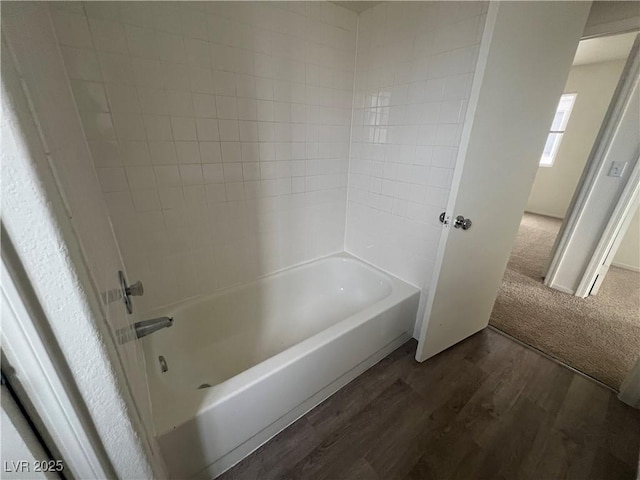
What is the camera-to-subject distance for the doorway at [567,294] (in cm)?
173

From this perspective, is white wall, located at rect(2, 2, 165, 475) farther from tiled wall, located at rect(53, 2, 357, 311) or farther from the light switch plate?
the light switch plate

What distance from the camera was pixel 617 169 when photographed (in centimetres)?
192

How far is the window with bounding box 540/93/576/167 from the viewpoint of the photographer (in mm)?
4160

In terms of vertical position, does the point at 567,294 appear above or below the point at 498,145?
below

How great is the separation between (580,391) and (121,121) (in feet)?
8.85

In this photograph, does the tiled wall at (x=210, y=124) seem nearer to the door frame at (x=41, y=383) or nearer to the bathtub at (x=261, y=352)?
the bathtub at (x=261, y=352)

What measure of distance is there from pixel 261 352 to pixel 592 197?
2786 millimetres

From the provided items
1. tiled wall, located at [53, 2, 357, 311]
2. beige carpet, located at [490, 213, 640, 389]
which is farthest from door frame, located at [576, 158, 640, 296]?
tiled wall, located at [53, 2, 357, 311]

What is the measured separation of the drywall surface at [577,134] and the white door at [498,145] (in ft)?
12.4

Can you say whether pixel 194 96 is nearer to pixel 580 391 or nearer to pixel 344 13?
pixel 344 13

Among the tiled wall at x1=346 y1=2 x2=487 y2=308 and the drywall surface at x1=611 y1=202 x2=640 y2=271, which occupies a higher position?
the tiled wall at x1=346 y1=2 x2=487 y2=308

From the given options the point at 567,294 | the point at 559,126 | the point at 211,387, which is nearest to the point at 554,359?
the point at 567,294

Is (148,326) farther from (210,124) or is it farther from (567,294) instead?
(567,294)

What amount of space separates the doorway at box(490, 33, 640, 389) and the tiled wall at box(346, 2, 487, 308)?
3.45ft
